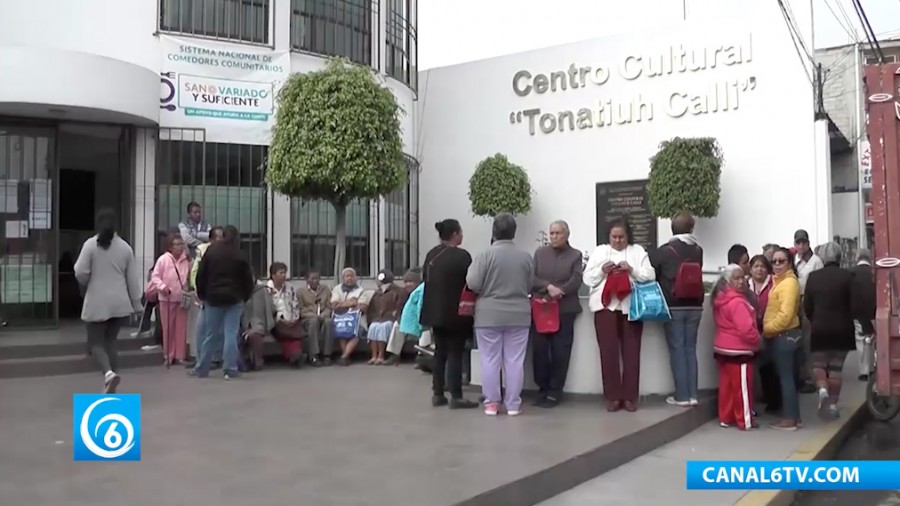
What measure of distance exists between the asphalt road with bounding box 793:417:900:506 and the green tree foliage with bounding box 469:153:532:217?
10414mm

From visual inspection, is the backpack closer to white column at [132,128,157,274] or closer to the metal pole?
white column at [132,128,157,274]

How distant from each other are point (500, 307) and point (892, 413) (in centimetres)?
417

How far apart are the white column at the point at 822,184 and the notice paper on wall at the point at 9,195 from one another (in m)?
13.2

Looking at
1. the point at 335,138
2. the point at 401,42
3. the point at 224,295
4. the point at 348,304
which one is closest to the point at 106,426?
the point at 224,295

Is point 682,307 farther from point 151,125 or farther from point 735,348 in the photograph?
point 151,125

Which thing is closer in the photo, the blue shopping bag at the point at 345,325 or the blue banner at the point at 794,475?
the blue banner at the point at 794,475

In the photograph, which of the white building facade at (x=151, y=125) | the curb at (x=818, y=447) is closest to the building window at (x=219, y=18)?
the white building facade at (x=151, y=125)

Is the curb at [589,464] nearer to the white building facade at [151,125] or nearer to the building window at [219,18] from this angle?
the white building facade at [151,125]

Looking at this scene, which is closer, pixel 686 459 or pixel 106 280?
pixel 686 459

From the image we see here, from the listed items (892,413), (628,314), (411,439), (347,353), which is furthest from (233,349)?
(892,413)

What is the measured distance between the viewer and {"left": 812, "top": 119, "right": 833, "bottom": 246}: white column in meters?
14.7

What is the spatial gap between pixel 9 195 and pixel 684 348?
9258 mm

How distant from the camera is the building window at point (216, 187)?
40.9 ft

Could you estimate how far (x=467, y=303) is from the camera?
702cm
